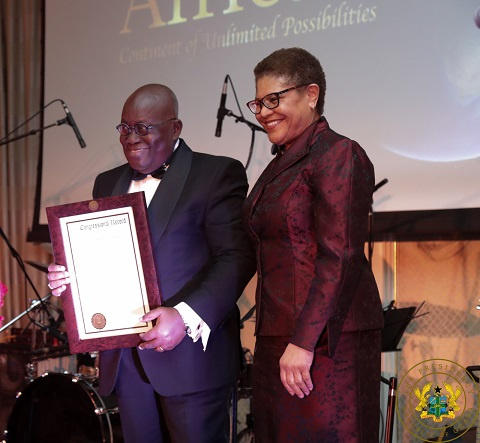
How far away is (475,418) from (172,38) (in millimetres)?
2841

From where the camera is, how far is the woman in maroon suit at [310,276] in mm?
1729

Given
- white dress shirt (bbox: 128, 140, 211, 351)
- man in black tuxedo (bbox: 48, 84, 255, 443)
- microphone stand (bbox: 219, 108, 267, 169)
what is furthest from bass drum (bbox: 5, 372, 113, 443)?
microphone stand (bbox: 219, 108, 267, 169)

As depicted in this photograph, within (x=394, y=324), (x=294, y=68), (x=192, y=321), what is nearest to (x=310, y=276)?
(x=192, y=321)

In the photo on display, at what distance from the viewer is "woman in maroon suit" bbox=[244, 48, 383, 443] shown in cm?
173

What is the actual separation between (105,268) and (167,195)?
303mm

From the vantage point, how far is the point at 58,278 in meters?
2.17

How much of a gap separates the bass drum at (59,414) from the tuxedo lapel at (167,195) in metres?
1.35

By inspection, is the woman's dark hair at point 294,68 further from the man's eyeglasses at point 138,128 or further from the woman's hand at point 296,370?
the woman's hand at point 296,370

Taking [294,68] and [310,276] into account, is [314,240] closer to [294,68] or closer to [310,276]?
[310,276]

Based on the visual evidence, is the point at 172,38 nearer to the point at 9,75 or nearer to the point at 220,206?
the point at 9,75

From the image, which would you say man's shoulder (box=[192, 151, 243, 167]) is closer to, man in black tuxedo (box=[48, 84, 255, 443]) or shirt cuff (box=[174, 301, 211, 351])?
man in black tuxedo (box=[48, 84, 255, 443])

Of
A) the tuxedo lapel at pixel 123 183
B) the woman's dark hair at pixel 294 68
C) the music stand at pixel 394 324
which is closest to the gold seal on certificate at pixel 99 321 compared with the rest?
the tuxedo lapel at pixel 123 183

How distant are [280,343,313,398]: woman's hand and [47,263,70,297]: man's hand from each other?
0.78 meters

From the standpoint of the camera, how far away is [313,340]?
1711 millimetres
